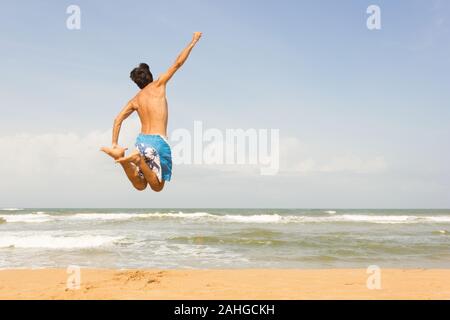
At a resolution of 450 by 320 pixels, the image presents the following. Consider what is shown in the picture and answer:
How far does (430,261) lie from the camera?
1290cm

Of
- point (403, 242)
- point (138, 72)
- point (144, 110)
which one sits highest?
point (138, 72)

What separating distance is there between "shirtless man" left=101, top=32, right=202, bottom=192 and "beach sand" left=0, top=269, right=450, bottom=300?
13.9ft

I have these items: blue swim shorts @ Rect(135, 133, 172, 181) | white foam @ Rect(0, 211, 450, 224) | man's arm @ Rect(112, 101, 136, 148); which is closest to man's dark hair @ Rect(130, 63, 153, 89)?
man's arm @ Rect(112, 101, 136, 148)

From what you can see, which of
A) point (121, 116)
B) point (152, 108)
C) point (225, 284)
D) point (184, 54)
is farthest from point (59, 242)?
point (184, 54)

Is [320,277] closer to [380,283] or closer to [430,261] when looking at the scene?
[380,283]

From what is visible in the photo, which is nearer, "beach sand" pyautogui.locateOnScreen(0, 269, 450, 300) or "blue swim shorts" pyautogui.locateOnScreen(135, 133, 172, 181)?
"blue swim shorts" pyautogui.locateOnScreen(135, 133, 172, 181)

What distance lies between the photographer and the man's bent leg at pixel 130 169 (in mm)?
4180

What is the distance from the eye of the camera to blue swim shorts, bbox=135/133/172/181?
15.0ft

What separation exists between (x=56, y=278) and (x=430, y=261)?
10.9m

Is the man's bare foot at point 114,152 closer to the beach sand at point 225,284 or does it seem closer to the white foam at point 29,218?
the beach sand at point 225,284

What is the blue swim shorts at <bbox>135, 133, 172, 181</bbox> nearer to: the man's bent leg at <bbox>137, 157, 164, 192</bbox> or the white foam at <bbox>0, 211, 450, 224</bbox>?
the man's bent leg at <bbox>137, 157, 164, 192</bbox>

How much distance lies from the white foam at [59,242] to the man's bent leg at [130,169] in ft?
39.6

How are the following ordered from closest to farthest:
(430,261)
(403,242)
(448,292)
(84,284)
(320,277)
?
1. (448,292)
2. (84,284)
3. (320,277)
4. (430,261)
5. (403,242)
